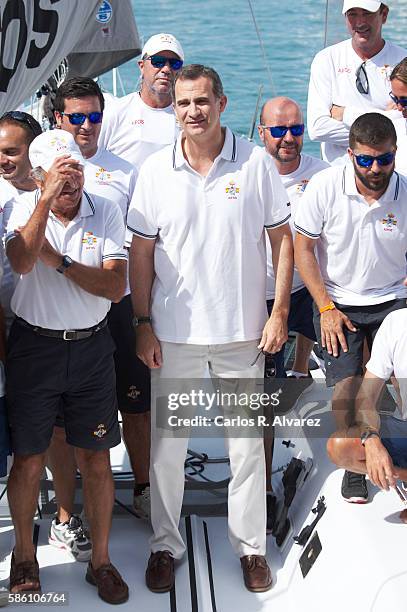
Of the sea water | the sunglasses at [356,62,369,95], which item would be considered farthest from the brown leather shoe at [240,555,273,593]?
the sea water

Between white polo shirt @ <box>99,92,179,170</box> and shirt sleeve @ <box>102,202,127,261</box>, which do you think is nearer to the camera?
shirt sleeve @ <box>102,202,127,261</box>

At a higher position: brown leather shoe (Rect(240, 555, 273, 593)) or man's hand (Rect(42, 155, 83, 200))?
man's hand (Rect(42, 155, 83, 200))

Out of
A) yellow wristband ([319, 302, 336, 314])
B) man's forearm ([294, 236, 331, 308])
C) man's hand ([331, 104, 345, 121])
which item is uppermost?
man's hand ([331, 104, 345, 121])

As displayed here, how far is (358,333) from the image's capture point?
3738 millimetres

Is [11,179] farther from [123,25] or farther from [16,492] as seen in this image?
[123,25]

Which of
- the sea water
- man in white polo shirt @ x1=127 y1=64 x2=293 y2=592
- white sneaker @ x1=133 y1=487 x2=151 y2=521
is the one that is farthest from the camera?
the sea water

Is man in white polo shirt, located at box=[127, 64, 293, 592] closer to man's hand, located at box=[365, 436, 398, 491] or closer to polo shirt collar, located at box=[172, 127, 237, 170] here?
polo shirt collar, located at box=[172, 127, 237, 170]

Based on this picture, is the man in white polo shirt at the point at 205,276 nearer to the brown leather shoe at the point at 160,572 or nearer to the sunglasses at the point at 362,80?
the brown leather shoe at the point at 160,572

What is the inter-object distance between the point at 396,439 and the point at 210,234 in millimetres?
954

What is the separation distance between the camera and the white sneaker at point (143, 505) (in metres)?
3.95

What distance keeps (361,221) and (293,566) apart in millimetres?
1300

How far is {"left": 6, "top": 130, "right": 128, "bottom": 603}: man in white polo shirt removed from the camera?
3.14 meters

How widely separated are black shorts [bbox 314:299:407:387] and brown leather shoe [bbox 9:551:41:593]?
4.38 ft

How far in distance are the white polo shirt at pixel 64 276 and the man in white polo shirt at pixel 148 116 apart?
1.12m
